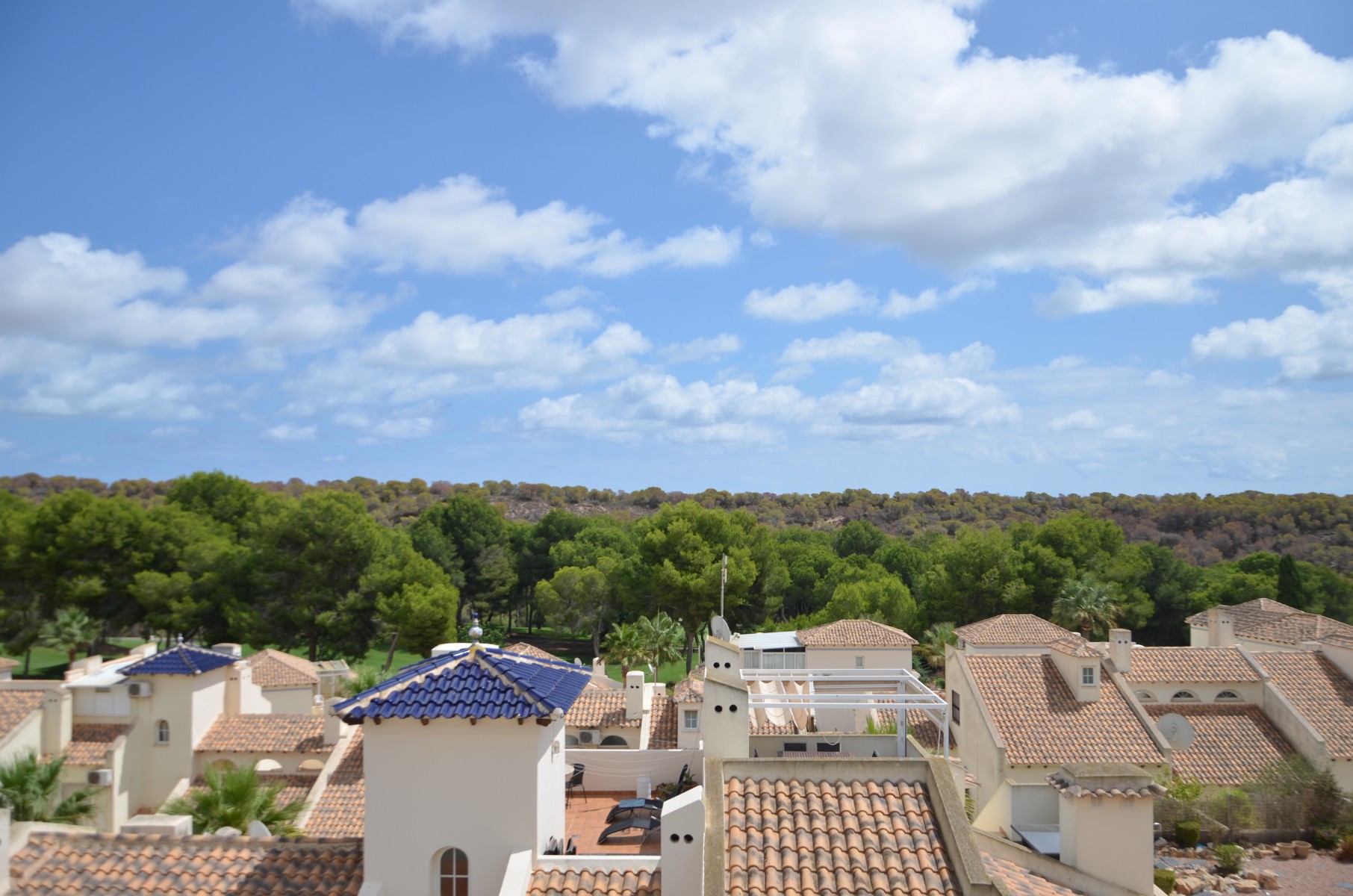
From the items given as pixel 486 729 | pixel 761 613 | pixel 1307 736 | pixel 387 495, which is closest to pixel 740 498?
pixel 387 495

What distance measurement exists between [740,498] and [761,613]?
257 ft

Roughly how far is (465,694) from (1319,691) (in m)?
31.9

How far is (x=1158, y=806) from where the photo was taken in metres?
25.9

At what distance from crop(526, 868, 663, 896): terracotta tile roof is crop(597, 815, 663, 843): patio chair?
178 inches

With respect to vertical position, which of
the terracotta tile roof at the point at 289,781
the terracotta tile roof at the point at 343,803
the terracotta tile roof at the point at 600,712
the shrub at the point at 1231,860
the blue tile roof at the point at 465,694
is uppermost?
the blue tile roof at the point at 465,694

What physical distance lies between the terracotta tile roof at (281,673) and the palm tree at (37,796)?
21.0 meters

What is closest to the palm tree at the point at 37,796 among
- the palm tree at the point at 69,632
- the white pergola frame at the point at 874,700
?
the white pergola frame at the point at 874,700

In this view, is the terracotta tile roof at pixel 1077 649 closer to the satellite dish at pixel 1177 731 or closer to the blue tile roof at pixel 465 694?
the satellite dish at pixel 1177 731

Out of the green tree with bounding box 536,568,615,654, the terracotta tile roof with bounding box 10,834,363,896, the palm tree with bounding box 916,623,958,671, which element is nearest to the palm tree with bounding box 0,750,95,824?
the terracotta tile roof with bounding box 10,834,363,896

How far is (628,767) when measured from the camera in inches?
746

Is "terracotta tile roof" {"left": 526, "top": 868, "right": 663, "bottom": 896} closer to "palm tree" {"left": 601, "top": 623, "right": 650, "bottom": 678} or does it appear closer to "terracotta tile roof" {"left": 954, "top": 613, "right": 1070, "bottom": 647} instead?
"terracotta tile roof" {"left": 954, "top": 613, "right": 1070, "bottom": 647}

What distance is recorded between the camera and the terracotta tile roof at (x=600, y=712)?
28.3 m

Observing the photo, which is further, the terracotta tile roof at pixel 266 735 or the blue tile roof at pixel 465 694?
the terracotta tile roof at pixel 266 735

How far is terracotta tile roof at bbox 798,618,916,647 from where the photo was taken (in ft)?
136
